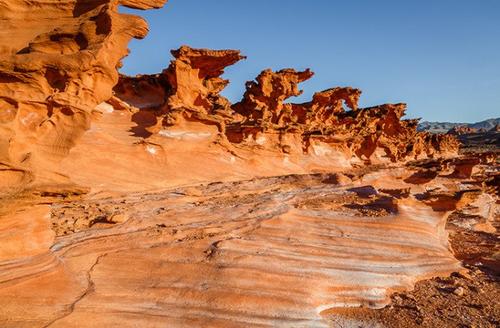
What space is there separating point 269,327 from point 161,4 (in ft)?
18.1

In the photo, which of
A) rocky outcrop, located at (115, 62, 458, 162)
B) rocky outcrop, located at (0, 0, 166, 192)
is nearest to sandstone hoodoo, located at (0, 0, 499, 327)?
rocky outcrop, located at (0, 0, 166, 192)

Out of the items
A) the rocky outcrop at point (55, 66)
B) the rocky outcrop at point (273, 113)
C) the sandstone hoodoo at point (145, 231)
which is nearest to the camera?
the sandstone hoodoo at point (145, 231)

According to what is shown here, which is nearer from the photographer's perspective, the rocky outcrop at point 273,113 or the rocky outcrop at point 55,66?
the rocky outcrop at point 55,66

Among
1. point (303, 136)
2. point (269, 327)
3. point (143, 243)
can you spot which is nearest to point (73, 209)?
point (143, 243)

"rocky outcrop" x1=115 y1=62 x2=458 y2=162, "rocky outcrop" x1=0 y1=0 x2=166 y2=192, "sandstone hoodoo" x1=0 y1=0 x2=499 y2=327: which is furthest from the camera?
"rocky outcrop" x1=115 y1=62 x2=458 y2=162

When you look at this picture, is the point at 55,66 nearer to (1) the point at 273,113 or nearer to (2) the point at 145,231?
(2) the point at 145,231

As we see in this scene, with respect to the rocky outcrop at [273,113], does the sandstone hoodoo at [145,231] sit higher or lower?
lower

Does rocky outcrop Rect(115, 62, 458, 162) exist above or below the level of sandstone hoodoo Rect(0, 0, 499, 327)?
above

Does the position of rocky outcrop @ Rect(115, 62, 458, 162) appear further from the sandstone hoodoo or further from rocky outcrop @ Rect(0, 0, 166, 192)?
rocky outcrop @ Rect(0, 0, 166, 192)

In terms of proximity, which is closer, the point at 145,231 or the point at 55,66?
the point at 55,66

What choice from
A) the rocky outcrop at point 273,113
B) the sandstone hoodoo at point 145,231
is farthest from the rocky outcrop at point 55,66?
the rocky outcrop at point 273,113

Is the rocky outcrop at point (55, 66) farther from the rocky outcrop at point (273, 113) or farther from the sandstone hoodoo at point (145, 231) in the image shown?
the rocky outcrop at point (273, 113)

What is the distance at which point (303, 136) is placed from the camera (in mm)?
22266

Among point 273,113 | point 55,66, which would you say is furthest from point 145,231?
point 273,113
